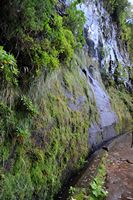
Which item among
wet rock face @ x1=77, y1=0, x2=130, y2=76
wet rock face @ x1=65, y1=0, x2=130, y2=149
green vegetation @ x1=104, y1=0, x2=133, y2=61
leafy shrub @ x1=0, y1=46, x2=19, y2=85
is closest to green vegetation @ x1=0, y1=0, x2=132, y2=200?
leafy shrub @ x1=0, y1=46, x2=19, y2=85

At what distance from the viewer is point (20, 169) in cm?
381

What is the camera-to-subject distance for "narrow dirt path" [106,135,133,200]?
15.2 ft

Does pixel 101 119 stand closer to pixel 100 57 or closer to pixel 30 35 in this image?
pixel 100 57

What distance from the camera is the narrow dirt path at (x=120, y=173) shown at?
464 centimetres

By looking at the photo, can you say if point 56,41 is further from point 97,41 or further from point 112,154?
point 97,41

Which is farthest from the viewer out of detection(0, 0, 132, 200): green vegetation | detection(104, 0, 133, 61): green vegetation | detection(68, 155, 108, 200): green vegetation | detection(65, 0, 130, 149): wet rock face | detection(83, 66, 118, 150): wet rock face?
detection(104, 0, 133, 61): green vegetation

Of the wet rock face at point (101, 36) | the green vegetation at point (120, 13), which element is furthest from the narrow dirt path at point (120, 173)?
the green vegetation at point (120, 13)

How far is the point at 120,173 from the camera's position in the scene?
574 centimetres

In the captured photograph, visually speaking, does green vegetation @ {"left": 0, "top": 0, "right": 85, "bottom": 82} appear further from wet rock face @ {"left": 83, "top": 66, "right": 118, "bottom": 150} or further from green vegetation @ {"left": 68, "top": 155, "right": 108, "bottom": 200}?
wet rock face @ {"left": 83, "top": 66, "right": 118, "bottom": 150}

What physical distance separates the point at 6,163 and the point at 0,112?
2.59ft

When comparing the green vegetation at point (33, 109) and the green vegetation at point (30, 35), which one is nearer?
the green vegetation at point (33, 109)

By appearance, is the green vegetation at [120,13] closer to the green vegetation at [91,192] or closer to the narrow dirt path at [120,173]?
the narrow dirt path at [120,173]

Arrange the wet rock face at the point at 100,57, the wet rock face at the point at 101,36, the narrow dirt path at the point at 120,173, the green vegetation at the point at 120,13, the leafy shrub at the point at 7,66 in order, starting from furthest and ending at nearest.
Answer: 1. the green vegetation at the point at 120,13
2. the wet rock face at the point at 101,36
3. the wet rock face at the point at 100,57
4. the narrow dirt path at the point at 120,173
5. the leafy shrub at the point at 7,66

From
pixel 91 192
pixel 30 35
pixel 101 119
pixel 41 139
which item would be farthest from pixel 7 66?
pixel 101 119
